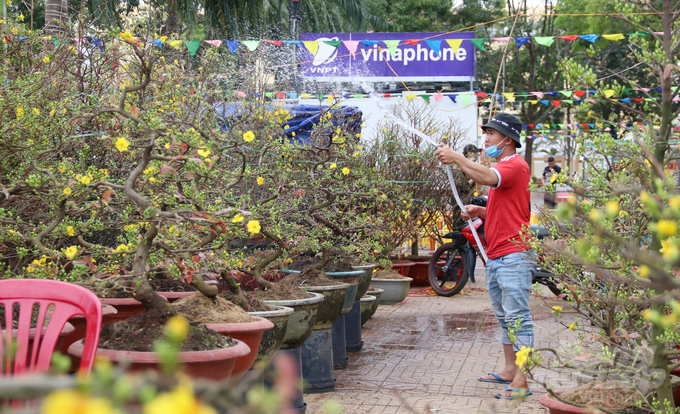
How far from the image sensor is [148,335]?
2611mm

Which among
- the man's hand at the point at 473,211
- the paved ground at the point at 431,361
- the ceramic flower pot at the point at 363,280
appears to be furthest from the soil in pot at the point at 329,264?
the man's hand at the point at 473,211

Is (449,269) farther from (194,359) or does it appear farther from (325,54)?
(325,54)

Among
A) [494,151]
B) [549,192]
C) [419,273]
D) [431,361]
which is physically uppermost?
[494,151]

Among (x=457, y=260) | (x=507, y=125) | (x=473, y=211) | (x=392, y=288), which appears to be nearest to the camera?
(x=507, y=125)

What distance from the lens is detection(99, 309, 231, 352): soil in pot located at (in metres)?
2.53

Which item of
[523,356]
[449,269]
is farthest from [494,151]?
[449,269]

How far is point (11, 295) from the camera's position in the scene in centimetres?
238

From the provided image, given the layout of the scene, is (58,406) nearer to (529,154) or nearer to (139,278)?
(139,278)

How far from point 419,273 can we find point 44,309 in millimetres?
7891

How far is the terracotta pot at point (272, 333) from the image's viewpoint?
3456 mm

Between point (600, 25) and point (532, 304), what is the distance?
509 inches

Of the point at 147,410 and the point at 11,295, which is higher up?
the point at 147,410

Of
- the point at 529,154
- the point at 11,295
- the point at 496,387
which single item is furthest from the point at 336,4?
the point at 11,295

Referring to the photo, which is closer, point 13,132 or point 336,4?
point 13,132
